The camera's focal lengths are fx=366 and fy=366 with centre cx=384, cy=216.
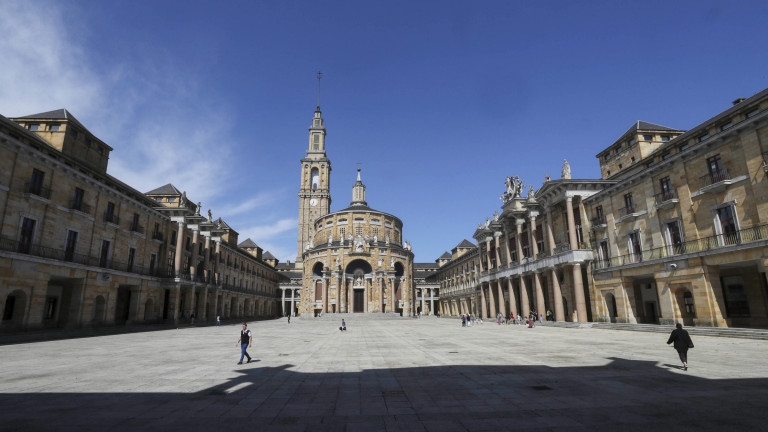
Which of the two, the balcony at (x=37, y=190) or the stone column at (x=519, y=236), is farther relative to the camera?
the stone column at (x=519, y=236)

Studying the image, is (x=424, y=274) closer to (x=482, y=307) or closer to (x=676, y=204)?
(x=482, y=307)

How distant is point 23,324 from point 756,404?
31414 millimetres

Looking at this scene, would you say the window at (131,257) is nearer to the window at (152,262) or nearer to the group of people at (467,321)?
the window at (152,262)

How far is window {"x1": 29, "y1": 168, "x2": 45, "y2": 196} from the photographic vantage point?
22500 mm

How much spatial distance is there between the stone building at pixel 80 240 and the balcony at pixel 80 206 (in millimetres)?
79

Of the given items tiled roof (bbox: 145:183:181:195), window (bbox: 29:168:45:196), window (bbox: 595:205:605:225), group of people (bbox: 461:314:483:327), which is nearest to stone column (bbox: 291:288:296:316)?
tiled roof (bbox: 145:183:181:195)

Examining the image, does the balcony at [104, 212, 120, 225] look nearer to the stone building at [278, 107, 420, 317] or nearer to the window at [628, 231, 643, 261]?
the stone building at [278, 107, 420, 317]

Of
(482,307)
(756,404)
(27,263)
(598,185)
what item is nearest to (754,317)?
(598,185)

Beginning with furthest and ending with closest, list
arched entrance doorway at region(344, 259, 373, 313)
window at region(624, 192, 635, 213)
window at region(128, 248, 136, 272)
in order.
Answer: arched entrance doorway at region(344, 259, 373, 313)
window at region(128, 248, 136, 272)
window at region(624, 192, 635, 213)

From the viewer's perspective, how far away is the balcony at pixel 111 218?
93.8 feet

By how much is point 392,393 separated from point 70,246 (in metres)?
27.9

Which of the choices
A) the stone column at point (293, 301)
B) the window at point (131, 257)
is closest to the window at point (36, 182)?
the window at point (131, 257)

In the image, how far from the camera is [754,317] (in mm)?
21375

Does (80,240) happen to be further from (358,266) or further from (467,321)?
(358,266)
